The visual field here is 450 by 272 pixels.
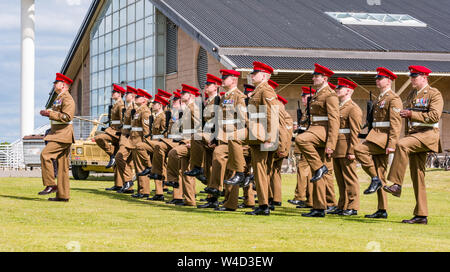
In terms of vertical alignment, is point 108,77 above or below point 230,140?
above

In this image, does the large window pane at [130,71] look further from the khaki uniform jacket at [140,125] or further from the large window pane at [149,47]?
the khaki uniform jacket at [140,125]

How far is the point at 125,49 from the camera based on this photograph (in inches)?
1618

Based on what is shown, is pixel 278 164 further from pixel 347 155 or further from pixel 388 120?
pixel 388 120

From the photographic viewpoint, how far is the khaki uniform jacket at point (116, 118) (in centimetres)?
1698

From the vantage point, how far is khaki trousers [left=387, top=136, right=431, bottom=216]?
10.5 metres

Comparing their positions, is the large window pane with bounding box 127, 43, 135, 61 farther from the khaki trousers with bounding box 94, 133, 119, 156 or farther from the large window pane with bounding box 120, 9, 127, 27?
the khaki trousers with bounding box 94, 133, 119, 156

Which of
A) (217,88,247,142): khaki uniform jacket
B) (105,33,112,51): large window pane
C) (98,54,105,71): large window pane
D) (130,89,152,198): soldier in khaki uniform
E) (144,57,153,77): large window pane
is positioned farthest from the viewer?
(98,54,105,71): large window pane

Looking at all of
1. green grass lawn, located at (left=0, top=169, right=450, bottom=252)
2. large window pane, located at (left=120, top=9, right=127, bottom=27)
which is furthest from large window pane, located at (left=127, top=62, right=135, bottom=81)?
green grass lawn, located at (left=0, top=169, right=450, bottom=252)

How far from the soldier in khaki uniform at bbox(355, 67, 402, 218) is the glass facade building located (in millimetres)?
26113

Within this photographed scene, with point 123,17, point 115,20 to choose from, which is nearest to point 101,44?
point 115,20

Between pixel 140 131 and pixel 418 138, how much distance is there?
6.92m
